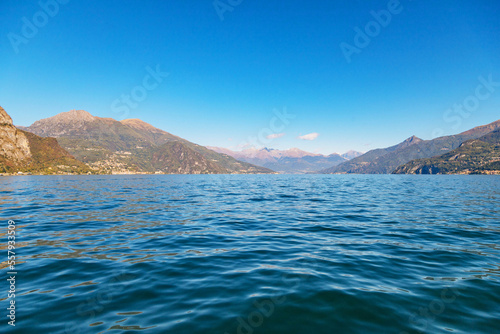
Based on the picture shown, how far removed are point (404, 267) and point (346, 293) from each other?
4.34 meters

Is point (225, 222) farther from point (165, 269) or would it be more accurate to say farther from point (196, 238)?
point (165, 269)

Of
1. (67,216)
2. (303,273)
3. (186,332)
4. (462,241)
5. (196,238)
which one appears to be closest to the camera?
(186,332)

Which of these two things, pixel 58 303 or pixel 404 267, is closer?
pixel 58 303

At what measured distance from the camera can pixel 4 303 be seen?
22.8 feet

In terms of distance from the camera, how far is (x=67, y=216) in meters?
21.5

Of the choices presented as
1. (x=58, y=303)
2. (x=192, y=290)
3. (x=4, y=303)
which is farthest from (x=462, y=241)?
(x=4, y=303)

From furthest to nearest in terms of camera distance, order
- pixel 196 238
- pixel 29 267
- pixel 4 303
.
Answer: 1. pixel 196 238
2. pixel 29 267
3. pixel 4 303

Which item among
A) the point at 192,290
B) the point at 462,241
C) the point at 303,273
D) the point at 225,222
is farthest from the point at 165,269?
the point at 462,241

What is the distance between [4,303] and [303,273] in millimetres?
10283

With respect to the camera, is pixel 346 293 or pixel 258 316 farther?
pixel 346 293

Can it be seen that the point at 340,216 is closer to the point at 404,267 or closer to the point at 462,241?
the point at 462,241

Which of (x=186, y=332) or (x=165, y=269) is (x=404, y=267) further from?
(x=165, y=269)

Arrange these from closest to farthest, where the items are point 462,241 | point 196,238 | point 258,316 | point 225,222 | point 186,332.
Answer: point 186,332, point 258,316, point 462,241, point 196,238, point 225,222

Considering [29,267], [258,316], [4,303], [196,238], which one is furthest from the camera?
[196,238]
